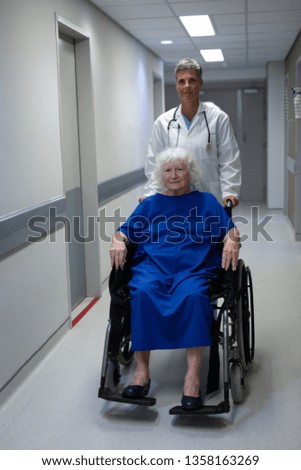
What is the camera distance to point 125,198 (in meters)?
5.99

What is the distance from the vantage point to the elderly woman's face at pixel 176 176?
303cm

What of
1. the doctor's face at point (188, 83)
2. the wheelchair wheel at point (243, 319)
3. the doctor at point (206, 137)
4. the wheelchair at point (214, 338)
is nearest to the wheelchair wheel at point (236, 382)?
the wheelchair at point (214, 338)

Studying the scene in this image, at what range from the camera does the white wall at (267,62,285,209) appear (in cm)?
911

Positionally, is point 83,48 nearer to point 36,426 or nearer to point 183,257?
point 183,257

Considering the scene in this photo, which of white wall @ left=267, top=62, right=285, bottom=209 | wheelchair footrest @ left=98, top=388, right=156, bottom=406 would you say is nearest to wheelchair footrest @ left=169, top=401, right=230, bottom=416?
wheelchair footrest @ left=98, top=388, right=156, bottom=406

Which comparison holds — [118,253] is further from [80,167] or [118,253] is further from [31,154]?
[80,167]

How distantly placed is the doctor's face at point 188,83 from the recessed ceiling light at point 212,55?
4.43 m

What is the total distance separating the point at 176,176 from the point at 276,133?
6586 millimetres

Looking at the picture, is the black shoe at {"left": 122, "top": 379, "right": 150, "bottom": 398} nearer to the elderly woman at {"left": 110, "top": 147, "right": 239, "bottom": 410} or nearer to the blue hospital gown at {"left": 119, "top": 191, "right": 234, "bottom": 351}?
the elderly woman at {"left": 110, "top": 147, "right": 239, "bottom": 410}

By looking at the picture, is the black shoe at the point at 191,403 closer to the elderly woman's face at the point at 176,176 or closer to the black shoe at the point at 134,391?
the black shoe at the point at 134,391

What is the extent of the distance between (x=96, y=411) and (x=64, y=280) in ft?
4.02

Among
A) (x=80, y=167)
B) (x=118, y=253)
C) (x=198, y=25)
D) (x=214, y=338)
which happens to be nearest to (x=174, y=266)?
(x=118, y=253)

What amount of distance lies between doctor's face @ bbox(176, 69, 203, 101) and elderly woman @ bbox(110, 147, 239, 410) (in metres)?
0.46

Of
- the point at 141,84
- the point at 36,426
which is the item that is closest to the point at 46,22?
the point at 36,426
